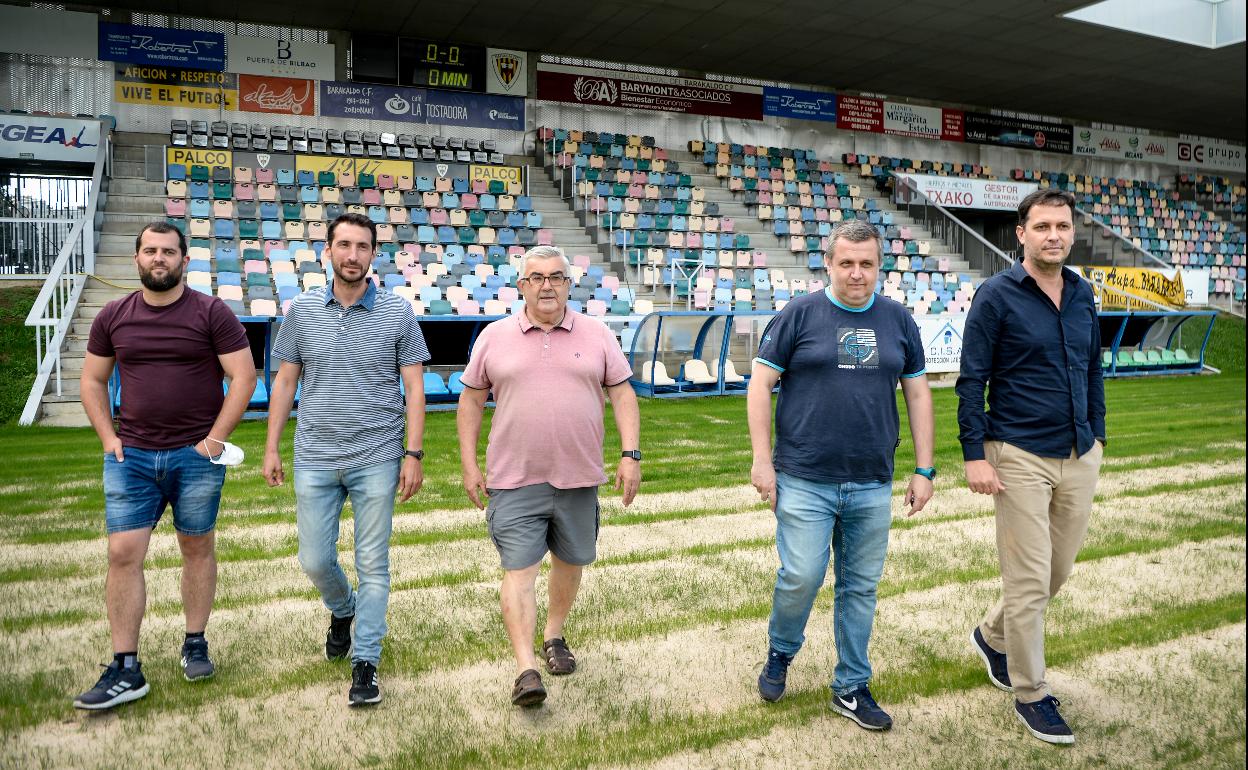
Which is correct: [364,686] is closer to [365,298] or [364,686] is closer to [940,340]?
[365,298]

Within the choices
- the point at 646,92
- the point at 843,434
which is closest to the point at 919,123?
the point at 646,92

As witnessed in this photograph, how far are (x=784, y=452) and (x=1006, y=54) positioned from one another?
27.5 metres

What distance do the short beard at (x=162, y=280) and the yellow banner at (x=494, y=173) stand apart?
68.7 feet

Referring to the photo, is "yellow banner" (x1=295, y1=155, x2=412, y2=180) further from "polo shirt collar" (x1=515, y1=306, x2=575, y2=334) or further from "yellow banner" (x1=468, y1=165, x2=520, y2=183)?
"polo shirt collar" (x1=515, y1=306, x2=575, y2=334)

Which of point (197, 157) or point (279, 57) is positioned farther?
point (279, 57)

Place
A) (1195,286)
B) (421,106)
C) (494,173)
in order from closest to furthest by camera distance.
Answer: (494,173)
(421,106)
(1195,286)

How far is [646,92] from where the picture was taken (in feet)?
95.8

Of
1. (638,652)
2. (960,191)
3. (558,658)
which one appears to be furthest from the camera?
(960,191)

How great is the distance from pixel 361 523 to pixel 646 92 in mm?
26669

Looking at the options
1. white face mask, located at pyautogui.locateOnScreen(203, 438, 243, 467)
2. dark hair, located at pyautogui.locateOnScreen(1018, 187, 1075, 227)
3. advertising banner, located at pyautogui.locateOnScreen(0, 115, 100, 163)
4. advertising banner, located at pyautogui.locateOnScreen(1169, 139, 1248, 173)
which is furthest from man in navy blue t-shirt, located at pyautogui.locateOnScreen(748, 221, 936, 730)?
advertising banner, located at pyautogui.locateOnScreen(1169, 139, 1248, 173)

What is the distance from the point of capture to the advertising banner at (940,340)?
18.8 m

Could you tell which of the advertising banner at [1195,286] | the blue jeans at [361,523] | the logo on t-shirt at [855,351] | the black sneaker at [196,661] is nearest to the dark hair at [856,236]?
the logo on t-shirt at [855,351]

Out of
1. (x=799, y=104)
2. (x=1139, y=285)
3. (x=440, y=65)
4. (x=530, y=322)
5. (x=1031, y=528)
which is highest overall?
(x=799, y=104)

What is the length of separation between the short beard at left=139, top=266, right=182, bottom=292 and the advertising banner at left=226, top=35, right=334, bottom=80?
22731mm
